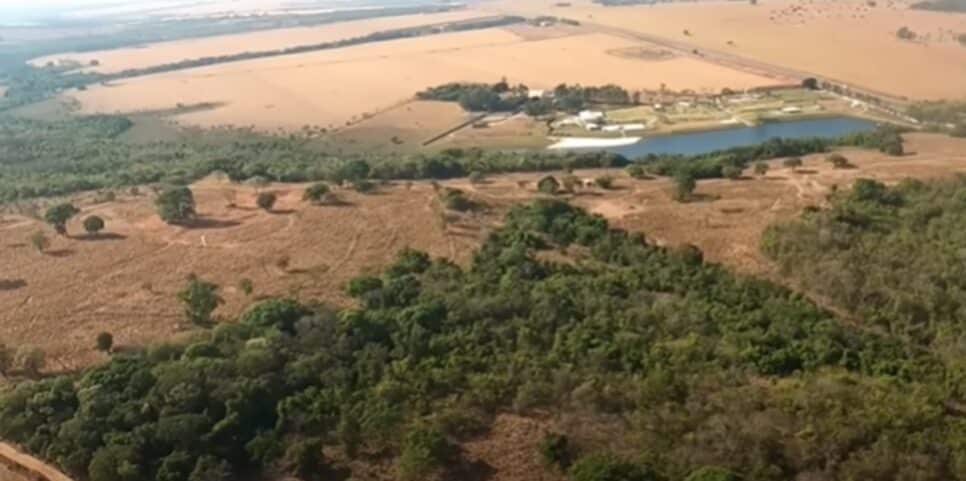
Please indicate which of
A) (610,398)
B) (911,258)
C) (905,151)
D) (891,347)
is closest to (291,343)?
(610,398)

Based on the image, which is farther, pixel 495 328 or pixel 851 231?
pixel 851 231

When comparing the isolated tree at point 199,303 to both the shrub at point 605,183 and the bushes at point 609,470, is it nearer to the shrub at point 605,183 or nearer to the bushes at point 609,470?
the bushes at point 609,470

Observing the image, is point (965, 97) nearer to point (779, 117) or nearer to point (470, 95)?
point (779, 117)

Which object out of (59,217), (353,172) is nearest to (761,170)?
(353,172)

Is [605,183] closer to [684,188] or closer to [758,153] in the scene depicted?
[684,188]

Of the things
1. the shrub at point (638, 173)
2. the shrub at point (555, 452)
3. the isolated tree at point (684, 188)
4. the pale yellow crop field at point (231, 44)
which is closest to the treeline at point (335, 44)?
the pale yellow crop field at point (231, 44)
